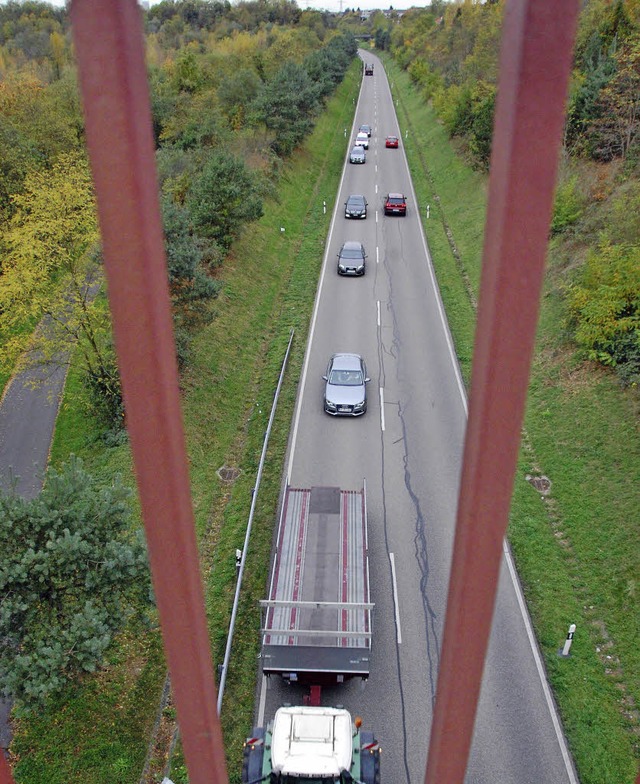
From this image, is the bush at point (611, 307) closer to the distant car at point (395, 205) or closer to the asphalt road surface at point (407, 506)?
the asphalt road surface at point (407, 506)

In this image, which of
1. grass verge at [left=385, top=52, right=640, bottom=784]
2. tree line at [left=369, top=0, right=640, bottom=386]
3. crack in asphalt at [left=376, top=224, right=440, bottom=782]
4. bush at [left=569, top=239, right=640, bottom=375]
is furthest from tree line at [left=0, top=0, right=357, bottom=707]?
bush at [left=569, top=239, right=640, bottom=375]

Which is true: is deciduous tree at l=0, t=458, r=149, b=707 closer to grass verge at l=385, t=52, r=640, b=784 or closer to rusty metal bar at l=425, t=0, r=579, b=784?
rusty metal bar at l=425, t=0, r=579, b=784

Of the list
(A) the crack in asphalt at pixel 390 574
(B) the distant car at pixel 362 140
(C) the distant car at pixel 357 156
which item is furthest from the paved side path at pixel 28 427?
(B) the distant car at pixel 362 140

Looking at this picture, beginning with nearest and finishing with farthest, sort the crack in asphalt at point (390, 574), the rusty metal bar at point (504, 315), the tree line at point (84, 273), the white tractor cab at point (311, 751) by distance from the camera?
1. the rusty metal bar at point (504, 315)
2. the white tractor cab at point (311, 751)
3. the tree line at point (84, 273)
4. the crack in asphalt at point (390, 574)

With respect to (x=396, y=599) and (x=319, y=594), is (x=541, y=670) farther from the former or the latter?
(x=319, y=594)

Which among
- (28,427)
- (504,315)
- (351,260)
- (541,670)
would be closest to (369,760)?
(541,670)
